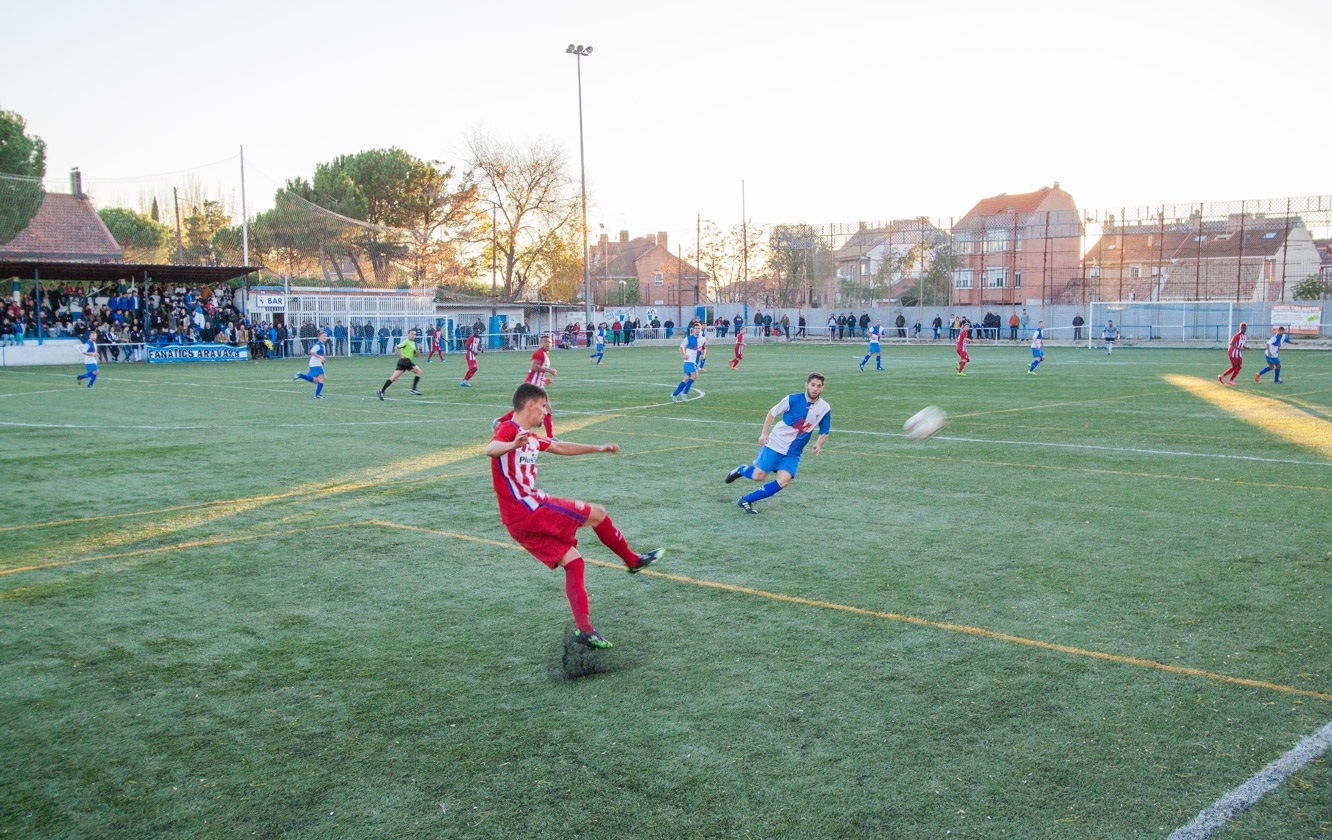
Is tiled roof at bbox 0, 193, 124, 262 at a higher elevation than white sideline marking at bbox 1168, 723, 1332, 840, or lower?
higher

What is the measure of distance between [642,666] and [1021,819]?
2723 millimetres

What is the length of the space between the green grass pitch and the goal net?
45221mm

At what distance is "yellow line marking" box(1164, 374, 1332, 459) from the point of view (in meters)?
17.3

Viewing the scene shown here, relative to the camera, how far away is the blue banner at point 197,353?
4522 cm

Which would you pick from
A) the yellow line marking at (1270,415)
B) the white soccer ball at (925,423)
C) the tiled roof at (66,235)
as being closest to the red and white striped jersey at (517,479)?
the white soccer ball at (925,423)

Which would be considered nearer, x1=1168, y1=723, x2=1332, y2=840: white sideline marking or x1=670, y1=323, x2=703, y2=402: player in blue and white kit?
x1=1168, y1=723, x2=1332, y2=840: white sideline marking

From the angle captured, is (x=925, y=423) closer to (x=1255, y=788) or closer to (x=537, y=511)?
(x=537, y=511)

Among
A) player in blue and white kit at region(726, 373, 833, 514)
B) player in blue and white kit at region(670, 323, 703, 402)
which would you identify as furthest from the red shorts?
player in blue and white kit at region(670, 323, 703, 402)

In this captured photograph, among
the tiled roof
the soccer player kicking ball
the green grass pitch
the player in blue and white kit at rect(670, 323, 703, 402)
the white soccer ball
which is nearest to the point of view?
the green grass pitch

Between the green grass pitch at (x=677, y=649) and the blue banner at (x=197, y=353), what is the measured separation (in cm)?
3223

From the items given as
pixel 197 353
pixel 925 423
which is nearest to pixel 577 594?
pixel 925 423

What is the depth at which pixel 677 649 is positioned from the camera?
6918 mm

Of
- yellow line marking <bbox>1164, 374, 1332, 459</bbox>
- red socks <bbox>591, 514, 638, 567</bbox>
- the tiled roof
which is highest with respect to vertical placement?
the tiled roof

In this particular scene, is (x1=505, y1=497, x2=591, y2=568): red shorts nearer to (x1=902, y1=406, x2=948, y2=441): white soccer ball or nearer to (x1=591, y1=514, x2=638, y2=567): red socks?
(x1=591, y1=514, x2=638, y2=567): red socks
